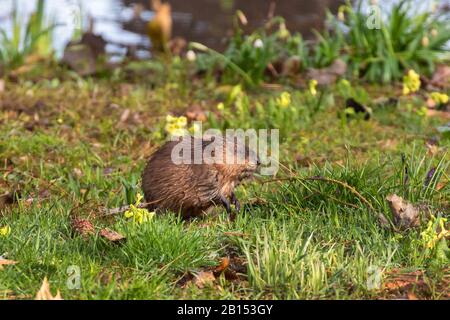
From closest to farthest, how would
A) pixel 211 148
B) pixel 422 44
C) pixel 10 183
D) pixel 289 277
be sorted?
pixel 289 277, pixel 211 148, pixel 10 183, pixel 422 44

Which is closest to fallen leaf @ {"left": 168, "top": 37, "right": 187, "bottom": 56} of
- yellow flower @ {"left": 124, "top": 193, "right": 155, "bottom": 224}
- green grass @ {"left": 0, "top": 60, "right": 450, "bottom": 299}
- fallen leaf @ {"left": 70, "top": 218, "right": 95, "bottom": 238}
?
green grass @ {"left": 0, "top": 60, "right": 450, "bottom": 299}

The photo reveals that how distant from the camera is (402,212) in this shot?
459cm

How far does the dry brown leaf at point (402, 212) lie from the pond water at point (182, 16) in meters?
5.74

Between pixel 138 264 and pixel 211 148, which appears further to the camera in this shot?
pixel 211 148

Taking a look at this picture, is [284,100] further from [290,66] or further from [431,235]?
[431,235]

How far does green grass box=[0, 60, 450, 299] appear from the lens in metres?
3.99

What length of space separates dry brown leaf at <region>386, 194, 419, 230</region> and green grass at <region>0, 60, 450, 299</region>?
54 mm

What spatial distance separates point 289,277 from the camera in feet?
13.0

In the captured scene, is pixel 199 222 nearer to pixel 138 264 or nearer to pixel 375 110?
pixel 138 264

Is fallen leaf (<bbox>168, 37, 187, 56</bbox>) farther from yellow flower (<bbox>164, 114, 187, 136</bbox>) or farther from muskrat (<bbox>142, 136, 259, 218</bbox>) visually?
muskrat (<bbox>142, 136, 259, 218</bbox>)

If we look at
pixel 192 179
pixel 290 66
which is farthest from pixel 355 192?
pixel 290 66

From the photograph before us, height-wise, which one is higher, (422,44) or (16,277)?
(422,44)

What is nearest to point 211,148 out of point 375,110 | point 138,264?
point 138,264

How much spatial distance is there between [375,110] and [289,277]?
4.01 metres
